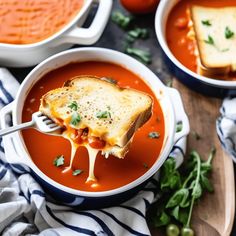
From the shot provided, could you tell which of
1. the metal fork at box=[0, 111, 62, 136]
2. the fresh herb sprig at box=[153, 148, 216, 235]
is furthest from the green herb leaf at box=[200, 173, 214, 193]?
the metal fork at box=[0, 111, 62, 136]

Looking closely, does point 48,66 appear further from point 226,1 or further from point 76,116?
point 226,1

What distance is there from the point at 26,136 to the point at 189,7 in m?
1.03

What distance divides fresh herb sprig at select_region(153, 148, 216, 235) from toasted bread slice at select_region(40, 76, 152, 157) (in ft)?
1.00

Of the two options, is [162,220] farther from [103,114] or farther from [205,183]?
[103,114]

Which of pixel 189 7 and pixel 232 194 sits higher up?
pixel 189 7

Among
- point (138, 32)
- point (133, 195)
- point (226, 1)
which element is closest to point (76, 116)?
point (133, 195)

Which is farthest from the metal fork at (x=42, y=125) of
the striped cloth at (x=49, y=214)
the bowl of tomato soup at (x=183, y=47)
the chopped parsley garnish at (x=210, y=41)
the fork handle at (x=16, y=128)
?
the chopped parsley garnish at (x=210, y=41)

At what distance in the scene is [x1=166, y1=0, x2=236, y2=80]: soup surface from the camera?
9.70 ft

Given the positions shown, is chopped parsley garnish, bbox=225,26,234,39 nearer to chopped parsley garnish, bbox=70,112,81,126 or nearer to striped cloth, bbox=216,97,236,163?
striped cloth, bbox=216,97,236,163

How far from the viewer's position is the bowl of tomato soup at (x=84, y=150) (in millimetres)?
2426

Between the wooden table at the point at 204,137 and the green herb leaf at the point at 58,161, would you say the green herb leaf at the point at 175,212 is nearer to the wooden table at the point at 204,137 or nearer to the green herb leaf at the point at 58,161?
the wooden table at the point at 204,137

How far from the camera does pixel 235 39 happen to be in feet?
9.81

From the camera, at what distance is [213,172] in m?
2.77

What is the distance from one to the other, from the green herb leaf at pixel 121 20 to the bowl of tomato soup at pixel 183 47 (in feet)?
0.53
